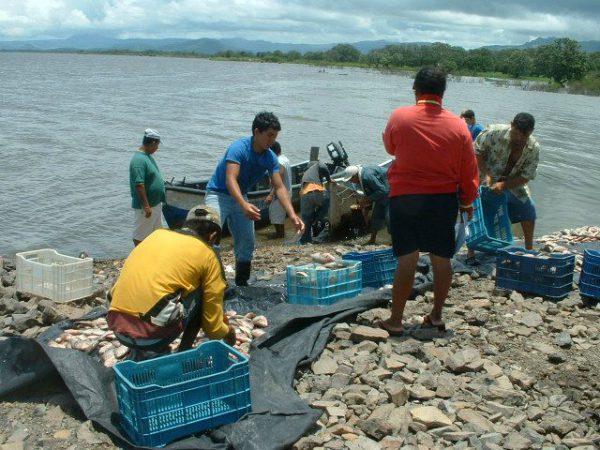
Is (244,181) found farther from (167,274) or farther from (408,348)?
(167,274)

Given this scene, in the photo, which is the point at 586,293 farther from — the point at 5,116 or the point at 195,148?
the point at 5,116

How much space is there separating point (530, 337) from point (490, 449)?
2029mm

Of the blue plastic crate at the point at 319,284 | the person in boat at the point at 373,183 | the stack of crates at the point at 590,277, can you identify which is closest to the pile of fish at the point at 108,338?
the blue plastic crate at the point at 319,284

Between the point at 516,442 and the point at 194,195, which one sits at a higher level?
the point at 516,442

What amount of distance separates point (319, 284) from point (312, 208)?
5.70 meters

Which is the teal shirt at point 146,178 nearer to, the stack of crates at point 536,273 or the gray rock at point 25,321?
the gray rock at point 25,321

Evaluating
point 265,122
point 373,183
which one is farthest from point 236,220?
point 373,183

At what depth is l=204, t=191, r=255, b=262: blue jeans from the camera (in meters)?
6.89

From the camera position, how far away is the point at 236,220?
7.04 metres

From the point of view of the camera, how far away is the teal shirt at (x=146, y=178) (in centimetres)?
859

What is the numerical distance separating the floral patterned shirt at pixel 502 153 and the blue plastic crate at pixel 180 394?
473cm

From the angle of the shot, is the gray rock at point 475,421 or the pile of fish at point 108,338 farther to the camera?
the pile of fish at point 108,338

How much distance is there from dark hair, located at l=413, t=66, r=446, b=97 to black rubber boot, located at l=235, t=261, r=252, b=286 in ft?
8.87

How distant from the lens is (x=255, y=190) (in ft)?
45.2
